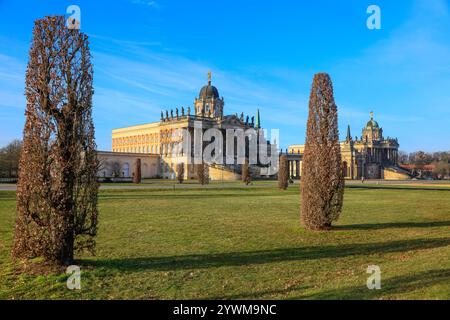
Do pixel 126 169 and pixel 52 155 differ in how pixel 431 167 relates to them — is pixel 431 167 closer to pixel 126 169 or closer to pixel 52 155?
pixel 126 169

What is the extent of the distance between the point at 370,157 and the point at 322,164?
12322cm

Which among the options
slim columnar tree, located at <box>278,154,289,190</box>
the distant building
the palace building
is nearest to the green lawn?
slim columnar tree, located at <box>278,154,289,190</box>

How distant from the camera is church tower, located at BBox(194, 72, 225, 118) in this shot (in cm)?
9956

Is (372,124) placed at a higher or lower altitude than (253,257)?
higher

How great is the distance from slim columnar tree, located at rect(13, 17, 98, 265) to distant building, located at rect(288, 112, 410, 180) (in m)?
105

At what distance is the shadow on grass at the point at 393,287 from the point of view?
21.6ft

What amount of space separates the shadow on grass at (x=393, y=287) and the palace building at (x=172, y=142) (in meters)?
72.9

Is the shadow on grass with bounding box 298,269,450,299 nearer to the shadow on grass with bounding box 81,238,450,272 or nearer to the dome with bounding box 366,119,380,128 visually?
the shadow on grass with bounding box 81,238,450,272

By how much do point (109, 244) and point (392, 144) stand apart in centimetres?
13825

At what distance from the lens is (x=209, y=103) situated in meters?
100

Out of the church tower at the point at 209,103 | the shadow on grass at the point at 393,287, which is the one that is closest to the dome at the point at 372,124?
the church tower at the point at 209,103

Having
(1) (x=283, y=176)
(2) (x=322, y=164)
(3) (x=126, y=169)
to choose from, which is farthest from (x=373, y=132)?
(2) (x=322, y=164)
